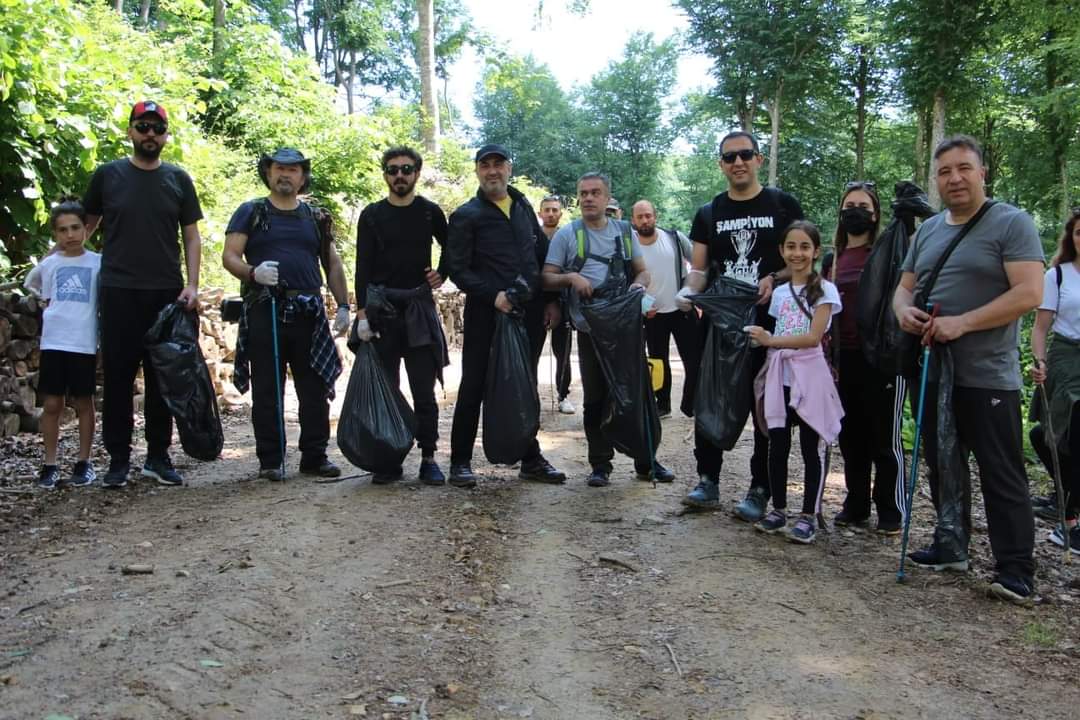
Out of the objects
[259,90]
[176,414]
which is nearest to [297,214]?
[176,414]

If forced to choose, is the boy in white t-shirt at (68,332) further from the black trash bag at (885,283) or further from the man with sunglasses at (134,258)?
the black trash bag at (885,283)

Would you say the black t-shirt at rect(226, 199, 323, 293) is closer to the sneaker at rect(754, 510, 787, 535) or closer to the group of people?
the group of people

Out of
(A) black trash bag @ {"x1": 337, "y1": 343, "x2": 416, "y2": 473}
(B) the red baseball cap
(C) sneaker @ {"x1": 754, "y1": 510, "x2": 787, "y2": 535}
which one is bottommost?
(C) sneaker @ {"x1": 754, "y1": 510, "x2": 787, "y2": 535}

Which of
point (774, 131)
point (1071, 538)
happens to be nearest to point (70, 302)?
point (1071, 538)

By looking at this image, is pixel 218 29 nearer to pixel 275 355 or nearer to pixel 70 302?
pixel 70 302

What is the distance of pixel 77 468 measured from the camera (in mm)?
5168

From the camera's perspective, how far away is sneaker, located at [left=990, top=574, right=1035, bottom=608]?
3.59m

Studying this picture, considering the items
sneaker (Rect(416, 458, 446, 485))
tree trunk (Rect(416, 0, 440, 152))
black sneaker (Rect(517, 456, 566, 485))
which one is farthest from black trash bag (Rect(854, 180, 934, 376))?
tree trunk (Rect(416, 0, 440, 152))

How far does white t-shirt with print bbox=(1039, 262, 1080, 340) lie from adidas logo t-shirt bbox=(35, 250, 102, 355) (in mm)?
5371

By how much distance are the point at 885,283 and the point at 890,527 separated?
1.33 metres

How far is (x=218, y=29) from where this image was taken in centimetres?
1623

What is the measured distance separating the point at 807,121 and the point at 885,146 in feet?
11.3

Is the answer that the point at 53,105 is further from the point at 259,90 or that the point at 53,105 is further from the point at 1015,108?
the point at 1015,108

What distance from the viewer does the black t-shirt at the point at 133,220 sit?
16.5 feet
